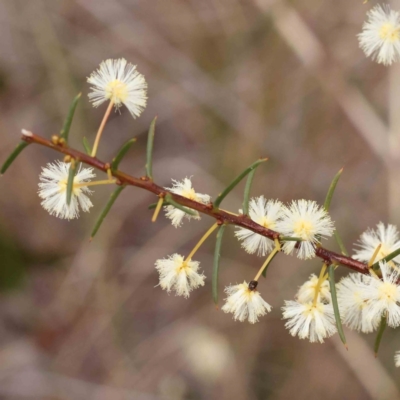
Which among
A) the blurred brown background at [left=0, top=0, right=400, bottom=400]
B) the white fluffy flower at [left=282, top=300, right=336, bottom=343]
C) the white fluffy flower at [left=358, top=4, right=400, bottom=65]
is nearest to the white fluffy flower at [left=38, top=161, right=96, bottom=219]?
the white fluffy flower at [left=282, top=300, right=336, bottom=343]

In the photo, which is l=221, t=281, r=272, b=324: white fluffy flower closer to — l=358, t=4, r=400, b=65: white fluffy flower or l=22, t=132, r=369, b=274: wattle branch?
l=22, t=132, r=369, b=274: wattle branch

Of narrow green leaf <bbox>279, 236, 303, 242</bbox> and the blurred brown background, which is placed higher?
the blurred brown background

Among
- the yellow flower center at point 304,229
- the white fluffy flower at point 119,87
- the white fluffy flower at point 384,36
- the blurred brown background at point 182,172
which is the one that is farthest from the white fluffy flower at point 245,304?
the blurred brown background at point 182,172

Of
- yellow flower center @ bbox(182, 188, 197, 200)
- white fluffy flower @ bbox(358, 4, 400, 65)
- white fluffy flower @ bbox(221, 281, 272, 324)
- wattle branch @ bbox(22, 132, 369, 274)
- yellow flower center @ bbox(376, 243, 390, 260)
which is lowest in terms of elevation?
white fluffy flower @ bbox(221, 281, 272, 324)

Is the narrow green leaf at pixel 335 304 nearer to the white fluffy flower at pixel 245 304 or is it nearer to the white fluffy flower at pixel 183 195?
the white fluffy flower at pixel 245 304

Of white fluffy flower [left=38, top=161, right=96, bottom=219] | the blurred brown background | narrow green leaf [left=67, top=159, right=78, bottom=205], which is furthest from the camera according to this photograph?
the blurred brown background

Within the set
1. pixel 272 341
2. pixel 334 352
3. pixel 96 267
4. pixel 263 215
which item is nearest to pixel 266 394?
pixel 272 341

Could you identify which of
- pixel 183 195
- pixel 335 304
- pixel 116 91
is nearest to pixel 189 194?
pixel 183 195

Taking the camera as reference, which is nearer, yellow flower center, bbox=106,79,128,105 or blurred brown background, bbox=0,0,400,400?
yellow flower center, bbox=106,79,128,105

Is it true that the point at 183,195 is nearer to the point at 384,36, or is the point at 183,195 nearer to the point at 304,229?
the point at 304,229
